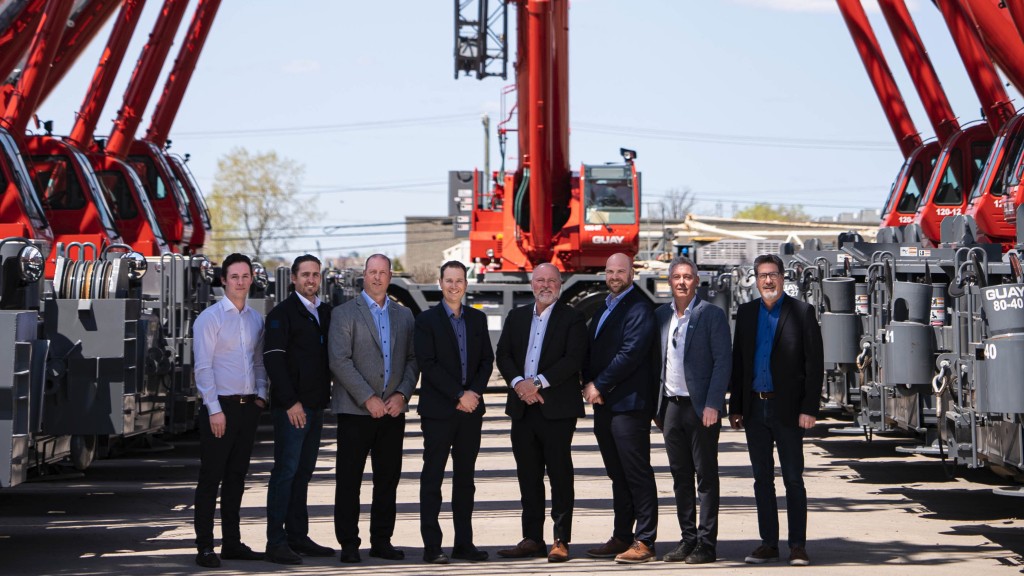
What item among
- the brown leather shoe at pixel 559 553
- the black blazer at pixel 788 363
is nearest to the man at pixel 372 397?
the brown leather shoe at pixel 559 553

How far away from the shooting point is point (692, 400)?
8.33 metres

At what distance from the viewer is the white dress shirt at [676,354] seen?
842 cm

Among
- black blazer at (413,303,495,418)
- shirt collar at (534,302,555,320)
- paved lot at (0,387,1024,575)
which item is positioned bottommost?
paved lot at (0,387,1024,575)

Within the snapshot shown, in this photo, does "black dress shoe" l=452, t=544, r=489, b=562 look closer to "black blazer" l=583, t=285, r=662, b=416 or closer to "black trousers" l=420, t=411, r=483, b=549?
"black trousers" l=420, t=411, r=483, b=549

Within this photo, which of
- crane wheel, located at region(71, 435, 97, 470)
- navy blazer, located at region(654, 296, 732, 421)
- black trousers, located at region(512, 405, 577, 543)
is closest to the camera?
navy blazer, located at region(654, 296, 732, 421)

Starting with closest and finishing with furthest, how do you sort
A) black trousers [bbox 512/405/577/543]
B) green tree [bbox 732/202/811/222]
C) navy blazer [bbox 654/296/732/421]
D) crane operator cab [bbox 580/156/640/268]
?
navy blazer [bbox 654/296/732/421] < black trousers [bbox 512/405/577/543] < crane operator cab [bbox 580/156/640/268] < green tree [bbox 732/202/811/222]

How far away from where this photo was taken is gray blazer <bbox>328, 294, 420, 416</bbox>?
8352 mm

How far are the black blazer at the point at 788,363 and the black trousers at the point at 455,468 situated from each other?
1596mm

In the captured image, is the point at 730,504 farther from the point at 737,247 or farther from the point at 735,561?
the point at 737,247

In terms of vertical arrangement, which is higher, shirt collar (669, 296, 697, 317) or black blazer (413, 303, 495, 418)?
shirt collar (669, 296, 697, 317)

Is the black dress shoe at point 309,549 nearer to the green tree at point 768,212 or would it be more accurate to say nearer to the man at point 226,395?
the man at point 226,395

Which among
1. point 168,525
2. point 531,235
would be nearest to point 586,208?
point 531,235

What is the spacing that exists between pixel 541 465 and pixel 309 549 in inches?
58.9

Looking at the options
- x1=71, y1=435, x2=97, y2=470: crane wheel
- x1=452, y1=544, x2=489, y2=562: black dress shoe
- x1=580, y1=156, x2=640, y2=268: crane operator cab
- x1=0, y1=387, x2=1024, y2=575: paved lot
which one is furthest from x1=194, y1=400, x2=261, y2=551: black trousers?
x1=580, y1=156, x2=640, y2=268: crane operator cab
